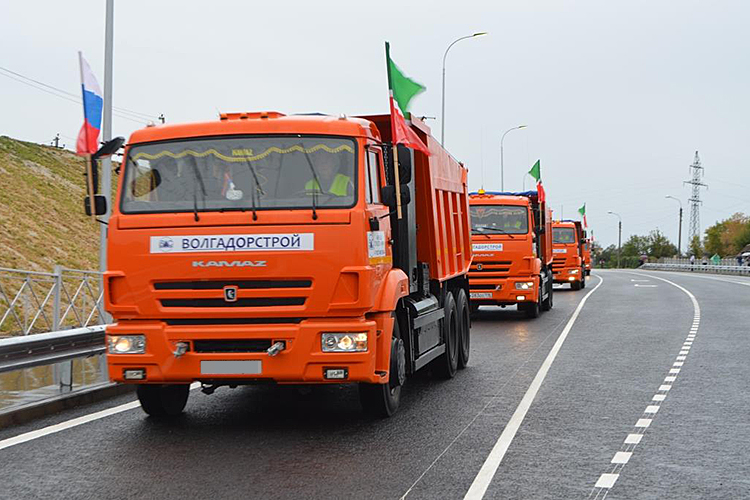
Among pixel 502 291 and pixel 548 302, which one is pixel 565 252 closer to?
pixel 548 302

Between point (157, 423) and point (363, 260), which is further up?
point (363, 260)

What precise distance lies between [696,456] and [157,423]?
442cm

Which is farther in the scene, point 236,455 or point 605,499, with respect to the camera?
point 236,455

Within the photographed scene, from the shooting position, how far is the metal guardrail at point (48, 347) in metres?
8.61

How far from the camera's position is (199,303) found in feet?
25.8

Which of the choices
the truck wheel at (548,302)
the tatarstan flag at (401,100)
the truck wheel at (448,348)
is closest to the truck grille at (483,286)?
the truck wheel at (548,302)

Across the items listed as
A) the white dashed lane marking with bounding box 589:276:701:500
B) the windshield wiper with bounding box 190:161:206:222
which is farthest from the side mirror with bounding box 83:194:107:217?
the white dashed lane marking with bounding box 589:276:701:500

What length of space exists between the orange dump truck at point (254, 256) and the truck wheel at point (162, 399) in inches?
33.7

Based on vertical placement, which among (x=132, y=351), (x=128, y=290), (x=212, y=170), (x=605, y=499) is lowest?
(x=605, y=499)

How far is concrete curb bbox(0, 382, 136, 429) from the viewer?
336 inches

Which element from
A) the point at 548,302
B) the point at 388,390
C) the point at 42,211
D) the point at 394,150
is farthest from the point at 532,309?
the point at 42,211

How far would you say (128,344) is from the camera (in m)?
7.93

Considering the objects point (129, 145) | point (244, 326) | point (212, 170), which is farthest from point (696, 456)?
point (129, 145)

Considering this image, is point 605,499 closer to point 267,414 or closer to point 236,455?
point 236,455
